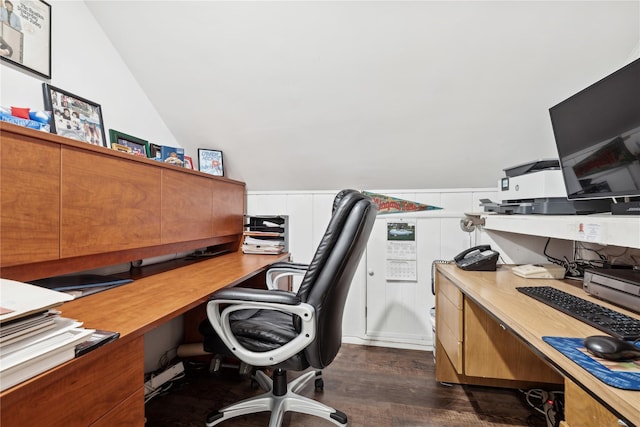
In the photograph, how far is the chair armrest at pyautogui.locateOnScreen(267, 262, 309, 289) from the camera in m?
1.72

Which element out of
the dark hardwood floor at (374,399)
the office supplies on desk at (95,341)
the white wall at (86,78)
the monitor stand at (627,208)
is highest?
the white wall at (86,78)

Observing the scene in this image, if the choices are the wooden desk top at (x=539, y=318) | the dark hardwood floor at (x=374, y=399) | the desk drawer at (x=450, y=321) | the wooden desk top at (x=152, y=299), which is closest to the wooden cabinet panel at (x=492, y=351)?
the desk drawer at (x=450, y=321)

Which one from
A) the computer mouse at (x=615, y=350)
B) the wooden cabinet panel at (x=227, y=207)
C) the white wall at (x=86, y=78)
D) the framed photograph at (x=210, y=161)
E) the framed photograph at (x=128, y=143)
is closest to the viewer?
the computer mouse at (x=615, y=350)

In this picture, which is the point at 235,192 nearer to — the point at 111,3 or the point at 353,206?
the point at 111,3

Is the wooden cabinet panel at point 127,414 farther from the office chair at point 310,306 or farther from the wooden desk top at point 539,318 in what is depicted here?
the wooden desk top at point 539,318

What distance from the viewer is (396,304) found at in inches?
94.3

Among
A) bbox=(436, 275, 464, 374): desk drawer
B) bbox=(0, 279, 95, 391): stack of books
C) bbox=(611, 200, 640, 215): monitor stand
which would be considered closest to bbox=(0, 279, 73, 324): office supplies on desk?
bbox=(0, 279, 95, 391): stack of books

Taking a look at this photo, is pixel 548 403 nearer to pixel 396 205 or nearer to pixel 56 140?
pixel 396 205

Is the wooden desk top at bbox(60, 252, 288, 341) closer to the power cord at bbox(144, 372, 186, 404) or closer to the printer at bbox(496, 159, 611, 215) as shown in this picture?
the power cord at bbox(144, 372, 186, 404)

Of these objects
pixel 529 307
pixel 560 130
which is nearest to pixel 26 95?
pixel 529 307

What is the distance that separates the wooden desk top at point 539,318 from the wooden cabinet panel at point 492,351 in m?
0.19

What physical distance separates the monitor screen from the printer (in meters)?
0.14

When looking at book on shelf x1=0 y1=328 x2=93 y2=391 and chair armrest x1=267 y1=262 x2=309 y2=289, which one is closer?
book on shelf x1=0 y1=328 x2=93 y2=391

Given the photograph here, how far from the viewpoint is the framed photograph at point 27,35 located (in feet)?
3.87
